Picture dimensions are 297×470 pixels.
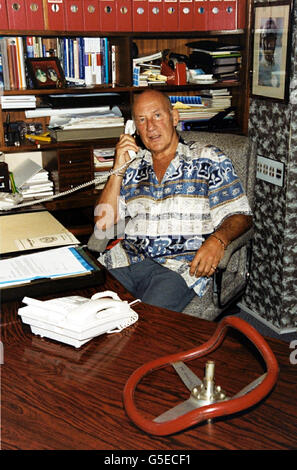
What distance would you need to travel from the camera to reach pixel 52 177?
9.95 feet

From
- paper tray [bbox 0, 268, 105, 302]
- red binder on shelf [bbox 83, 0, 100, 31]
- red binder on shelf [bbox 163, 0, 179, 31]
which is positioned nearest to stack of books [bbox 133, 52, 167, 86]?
red binder on shelf [bbox 163, 0, 179, 31]

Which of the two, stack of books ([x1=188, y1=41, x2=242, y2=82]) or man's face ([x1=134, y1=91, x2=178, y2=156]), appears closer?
man's face ([x1=134, y1=91, x2=178, y2=156])

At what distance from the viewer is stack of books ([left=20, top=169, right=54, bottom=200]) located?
9.48 ft

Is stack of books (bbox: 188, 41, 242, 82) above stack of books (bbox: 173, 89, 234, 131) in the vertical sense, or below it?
above

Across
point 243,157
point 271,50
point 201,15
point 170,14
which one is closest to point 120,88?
point 170,14

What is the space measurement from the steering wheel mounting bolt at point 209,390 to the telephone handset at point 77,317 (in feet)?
1.04

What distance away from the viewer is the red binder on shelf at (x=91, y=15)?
8.95 ft

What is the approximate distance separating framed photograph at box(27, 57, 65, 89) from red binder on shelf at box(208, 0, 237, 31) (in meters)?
0.86

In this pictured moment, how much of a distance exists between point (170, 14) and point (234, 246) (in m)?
1.50

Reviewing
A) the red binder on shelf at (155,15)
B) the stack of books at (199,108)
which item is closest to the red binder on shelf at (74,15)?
the red binder on shelf at (155,15)

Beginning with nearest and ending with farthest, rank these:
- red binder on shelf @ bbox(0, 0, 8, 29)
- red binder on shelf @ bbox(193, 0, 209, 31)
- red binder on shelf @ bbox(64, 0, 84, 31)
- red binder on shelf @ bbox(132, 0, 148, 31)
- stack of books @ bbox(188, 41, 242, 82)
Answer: red binder on shelf @ bbox(0, 0, 8, 29)
red binder on shelf @ bbox(64, 0, 84, 31)
red binder on shelf @ bbox(132, 0, 148, 31)
red binder on shelf @ bbox(193, 0, 209, 31)
stack of books @ bbox(188, 41, 242, 82)

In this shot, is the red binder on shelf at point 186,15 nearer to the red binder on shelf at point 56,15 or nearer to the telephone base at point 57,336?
the red binder on shelf at point 56,15

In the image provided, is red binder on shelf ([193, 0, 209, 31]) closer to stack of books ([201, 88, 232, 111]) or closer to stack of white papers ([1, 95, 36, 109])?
stack of books ([201, 88, 232, 111])

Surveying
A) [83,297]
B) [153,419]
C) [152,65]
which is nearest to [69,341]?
[83,297]
